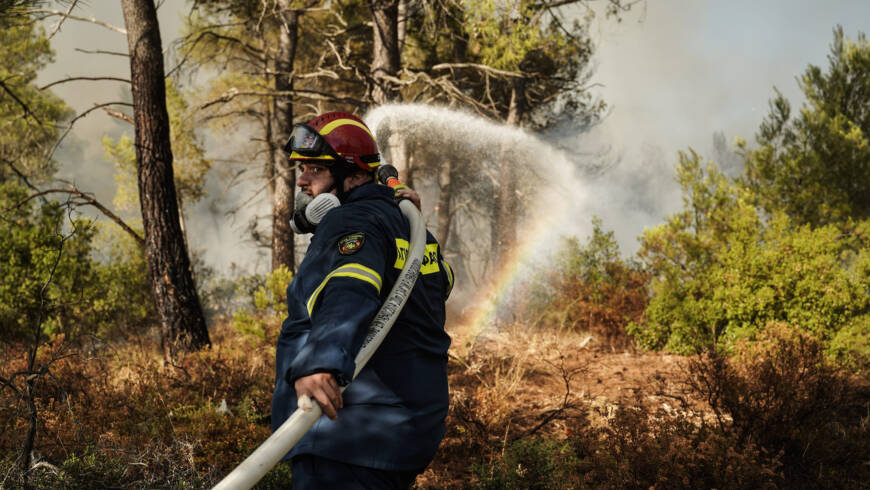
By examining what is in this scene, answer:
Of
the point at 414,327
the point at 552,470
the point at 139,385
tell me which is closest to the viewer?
the point at 414,327

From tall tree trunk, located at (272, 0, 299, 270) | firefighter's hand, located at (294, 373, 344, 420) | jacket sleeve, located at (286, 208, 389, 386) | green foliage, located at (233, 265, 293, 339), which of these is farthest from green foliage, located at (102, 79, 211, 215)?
firefighter's hand, located at (294, 373, 344, 420)

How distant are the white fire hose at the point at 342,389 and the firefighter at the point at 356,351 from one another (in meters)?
0.05

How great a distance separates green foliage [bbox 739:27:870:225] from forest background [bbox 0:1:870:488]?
1.9 inches

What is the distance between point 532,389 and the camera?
5734 millimetres

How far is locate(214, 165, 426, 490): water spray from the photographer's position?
146 centimetres

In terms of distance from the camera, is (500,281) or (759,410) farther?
(500,281)

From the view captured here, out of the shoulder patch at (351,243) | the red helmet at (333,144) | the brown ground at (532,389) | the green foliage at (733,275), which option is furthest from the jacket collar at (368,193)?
the green foliage at (733,275)

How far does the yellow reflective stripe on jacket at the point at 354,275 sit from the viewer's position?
1.71 m

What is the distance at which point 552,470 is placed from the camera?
338 cm

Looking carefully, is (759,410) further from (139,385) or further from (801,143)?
(801,143)

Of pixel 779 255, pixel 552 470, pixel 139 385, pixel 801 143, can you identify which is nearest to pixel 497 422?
pixel 552 470

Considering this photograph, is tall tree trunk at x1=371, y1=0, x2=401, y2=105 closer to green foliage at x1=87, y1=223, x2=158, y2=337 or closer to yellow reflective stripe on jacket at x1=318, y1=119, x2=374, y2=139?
green foliage at x1=87, y1=223, x2=158, y2=337

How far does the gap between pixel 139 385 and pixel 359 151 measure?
413 cm

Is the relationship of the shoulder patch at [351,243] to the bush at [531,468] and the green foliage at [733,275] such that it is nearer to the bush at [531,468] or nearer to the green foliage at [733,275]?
the bush at [531,468]
